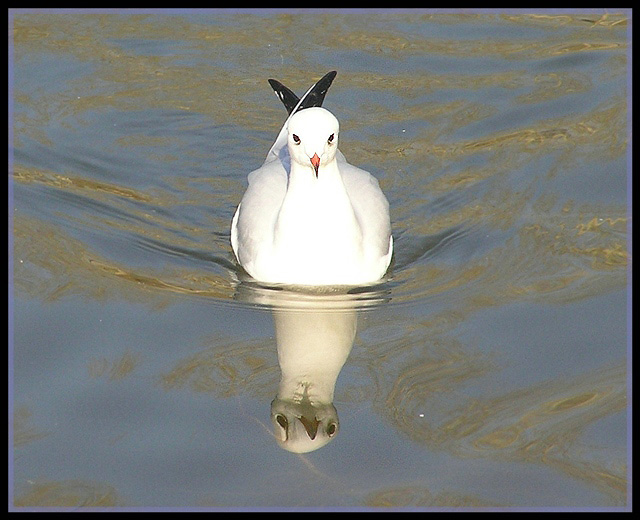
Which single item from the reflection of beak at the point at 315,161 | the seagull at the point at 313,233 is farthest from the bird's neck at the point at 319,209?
the reflection of beak at the point at 315,161

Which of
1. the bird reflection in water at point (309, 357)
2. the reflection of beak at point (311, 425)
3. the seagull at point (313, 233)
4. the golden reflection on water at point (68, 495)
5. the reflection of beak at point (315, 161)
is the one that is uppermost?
the reflection of beak at point (315, 161)

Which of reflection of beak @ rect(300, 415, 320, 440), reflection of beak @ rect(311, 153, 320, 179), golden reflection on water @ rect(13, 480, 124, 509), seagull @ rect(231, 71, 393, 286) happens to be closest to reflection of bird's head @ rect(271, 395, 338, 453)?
reflection of beak @ rect(300, 415, 320, 440)

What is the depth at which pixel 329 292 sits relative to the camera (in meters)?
6.62

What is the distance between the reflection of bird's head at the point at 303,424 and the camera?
546 cm

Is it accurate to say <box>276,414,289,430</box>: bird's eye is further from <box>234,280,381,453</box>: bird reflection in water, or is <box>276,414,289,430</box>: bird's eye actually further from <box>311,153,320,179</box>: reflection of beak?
<box>311,153,320,179</box>: reflection of beak

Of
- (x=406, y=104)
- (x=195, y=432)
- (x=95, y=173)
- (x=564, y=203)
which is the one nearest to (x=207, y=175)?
(x=95, y=173)

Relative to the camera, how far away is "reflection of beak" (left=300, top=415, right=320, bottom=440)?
18.2 ft

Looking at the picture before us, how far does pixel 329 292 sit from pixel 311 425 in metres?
1.18

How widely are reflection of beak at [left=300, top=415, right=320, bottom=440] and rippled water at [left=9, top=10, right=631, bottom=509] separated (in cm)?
2

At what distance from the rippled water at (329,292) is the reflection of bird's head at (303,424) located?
23 millimetres

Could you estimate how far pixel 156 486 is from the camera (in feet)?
16.7

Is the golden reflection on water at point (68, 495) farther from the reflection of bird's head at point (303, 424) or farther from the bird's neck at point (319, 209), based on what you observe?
the bird's neck at point (319, 209)

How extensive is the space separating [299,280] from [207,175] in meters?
1.96

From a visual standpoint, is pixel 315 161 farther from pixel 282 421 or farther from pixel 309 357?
pixel 282 421
